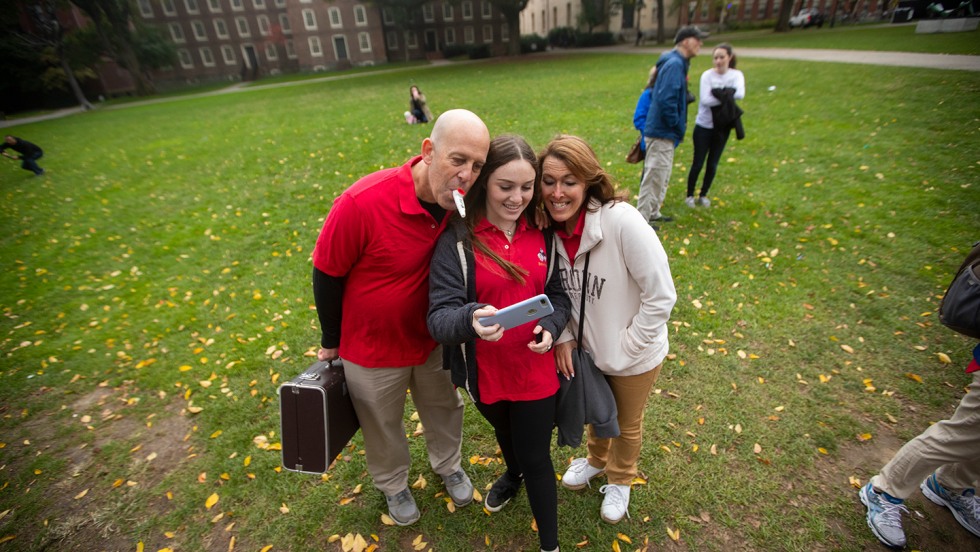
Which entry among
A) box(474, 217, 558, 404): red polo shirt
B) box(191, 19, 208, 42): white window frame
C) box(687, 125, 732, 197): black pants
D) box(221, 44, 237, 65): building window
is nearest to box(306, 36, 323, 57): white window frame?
box(221, 44, 237, 65): building window

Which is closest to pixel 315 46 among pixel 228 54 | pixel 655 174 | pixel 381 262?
pixel 228 54

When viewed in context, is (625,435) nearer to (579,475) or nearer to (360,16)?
(579,475)


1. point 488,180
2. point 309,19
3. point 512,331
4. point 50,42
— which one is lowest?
point 512,331

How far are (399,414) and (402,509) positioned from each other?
823mm

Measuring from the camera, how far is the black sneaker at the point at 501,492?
3166 millimetres

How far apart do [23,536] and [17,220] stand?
984 cm

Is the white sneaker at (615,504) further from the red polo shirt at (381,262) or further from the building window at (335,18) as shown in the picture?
the building window at (335,18)

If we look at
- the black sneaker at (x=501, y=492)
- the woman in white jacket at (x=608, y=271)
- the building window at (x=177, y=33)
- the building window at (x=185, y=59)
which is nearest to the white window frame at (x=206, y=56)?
the building window at (x=185, y=59)

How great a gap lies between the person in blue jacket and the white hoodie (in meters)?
4.46

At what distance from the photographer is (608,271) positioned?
231cm

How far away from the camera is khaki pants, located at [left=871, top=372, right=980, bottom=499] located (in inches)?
93.4

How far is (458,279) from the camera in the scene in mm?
2139

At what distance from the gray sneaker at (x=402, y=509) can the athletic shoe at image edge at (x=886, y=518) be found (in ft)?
10.1

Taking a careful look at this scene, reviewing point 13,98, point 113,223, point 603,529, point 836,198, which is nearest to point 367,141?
point 113,223
